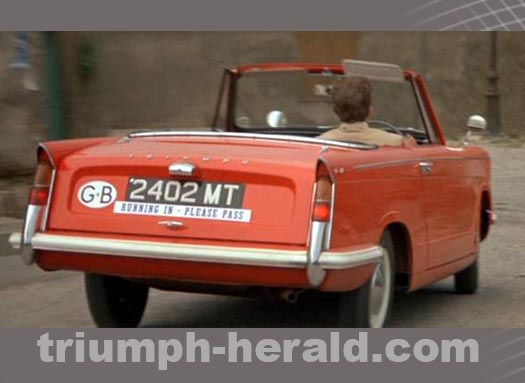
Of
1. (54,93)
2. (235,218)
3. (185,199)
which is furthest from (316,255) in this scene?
(54,93)

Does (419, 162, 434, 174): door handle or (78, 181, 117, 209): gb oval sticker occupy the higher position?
(78, 181, 117, 209): gb oval sticker

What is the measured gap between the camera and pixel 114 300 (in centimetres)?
711

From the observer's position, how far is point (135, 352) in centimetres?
643

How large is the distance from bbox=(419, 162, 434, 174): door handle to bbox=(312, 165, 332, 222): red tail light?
1.27m

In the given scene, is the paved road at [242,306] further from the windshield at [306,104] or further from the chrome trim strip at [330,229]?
the chrome trim strip at [330,229]

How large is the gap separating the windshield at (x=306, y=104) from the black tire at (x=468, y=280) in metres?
1.07

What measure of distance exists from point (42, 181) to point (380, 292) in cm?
192

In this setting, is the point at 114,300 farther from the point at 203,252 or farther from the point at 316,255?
the point at 316,255

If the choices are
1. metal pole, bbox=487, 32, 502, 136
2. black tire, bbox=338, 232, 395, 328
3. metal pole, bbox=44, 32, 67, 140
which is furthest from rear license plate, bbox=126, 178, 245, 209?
metal pole, bbox=487, 32, 502, 136

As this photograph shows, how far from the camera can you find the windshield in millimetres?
8078

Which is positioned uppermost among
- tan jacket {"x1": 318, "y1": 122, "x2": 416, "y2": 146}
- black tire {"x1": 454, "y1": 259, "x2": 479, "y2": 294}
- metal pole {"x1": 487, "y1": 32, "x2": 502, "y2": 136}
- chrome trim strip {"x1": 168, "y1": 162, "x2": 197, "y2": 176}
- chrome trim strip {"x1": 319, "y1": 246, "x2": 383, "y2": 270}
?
chrome trim strip {"x1": 168, "y1": 162, "x2": 197, "y2": 176}

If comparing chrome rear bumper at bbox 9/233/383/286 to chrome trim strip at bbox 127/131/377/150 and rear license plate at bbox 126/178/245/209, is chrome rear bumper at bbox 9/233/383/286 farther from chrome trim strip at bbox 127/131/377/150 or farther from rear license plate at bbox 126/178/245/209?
chrome trim strip at bbox 127/131/377/150

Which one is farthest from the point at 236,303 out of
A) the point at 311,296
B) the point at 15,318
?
the point at 15,318

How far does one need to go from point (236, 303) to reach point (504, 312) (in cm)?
177
